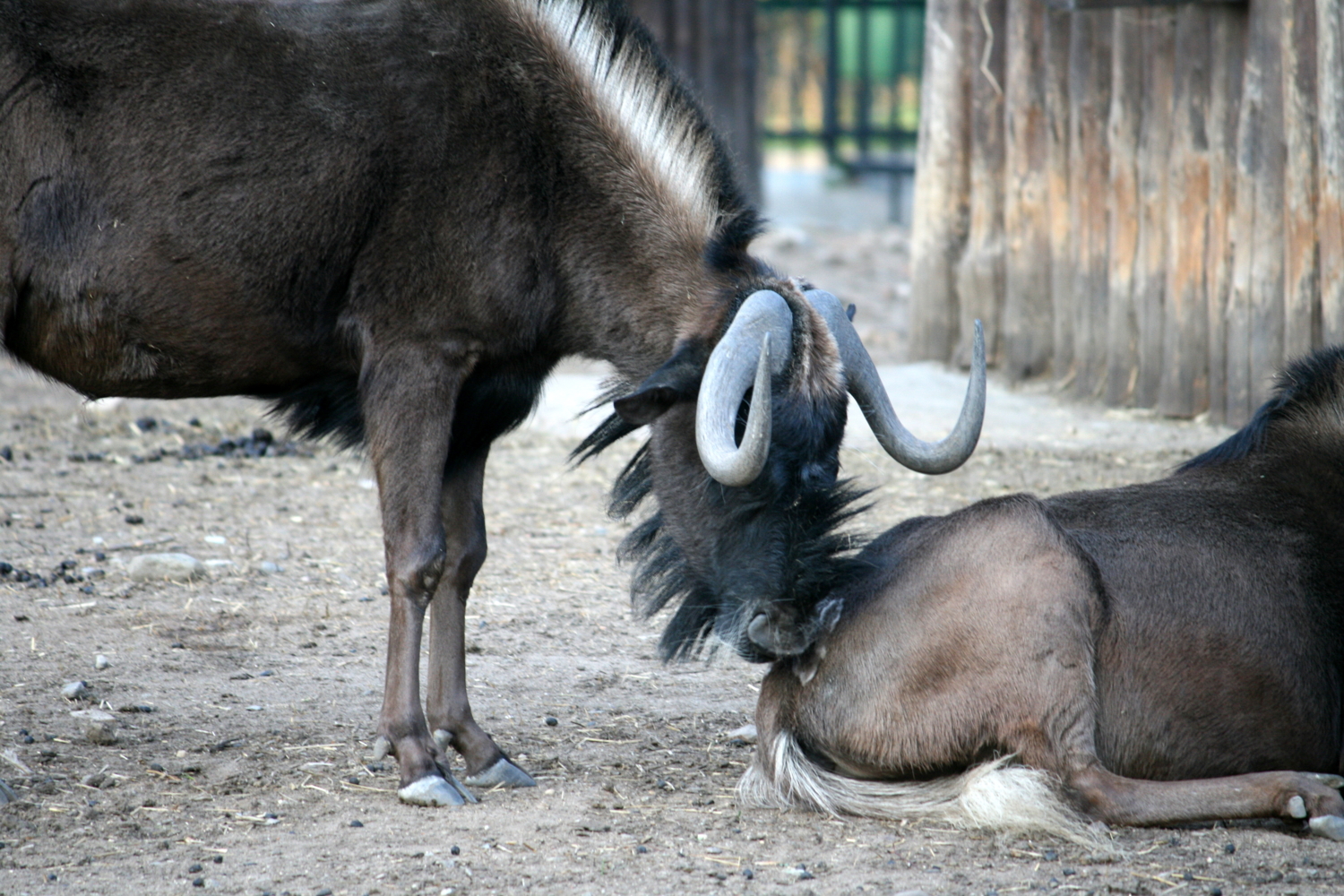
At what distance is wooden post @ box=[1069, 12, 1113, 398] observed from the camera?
32.2 feet

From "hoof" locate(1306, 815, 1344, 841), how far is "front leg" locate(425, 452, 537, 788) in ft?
7.74

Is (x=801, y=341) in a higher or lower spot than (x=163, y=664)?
higher

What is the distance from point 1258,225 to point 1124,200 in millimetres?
1158

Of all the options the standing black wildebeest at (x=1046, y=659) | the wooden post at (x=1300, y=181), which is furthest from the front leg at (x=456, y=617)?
the wooden post at (x=1300, y=181)

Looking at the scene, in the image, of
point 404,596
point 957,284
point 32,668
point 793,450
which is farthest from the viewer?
point 957,284

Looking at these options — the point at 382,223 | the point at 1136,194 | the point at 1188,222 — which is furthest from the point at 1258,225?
the point at 382,223

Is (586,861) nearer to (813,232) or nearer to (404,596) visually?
(404,596)

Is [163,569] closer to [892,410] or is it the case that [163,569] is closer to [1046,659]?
[892,410]

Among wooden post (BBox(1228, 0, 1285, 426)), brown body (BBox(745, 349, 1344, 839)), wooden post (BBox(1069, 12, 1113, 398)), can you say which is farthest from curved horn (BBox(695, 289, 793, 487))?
wooden post (BBox(1069, 12, 1113, 398))

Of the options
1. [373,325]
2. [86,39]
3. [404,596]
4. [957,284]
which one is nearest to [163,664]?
[404,596]

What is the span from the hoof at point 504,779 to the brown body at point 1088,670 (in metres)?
0.72

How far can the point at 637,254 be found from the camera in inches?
180

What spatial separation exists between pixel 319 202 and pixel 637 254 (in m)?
0.98

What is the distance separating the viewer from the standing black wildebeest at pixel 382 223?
14.1 feet
